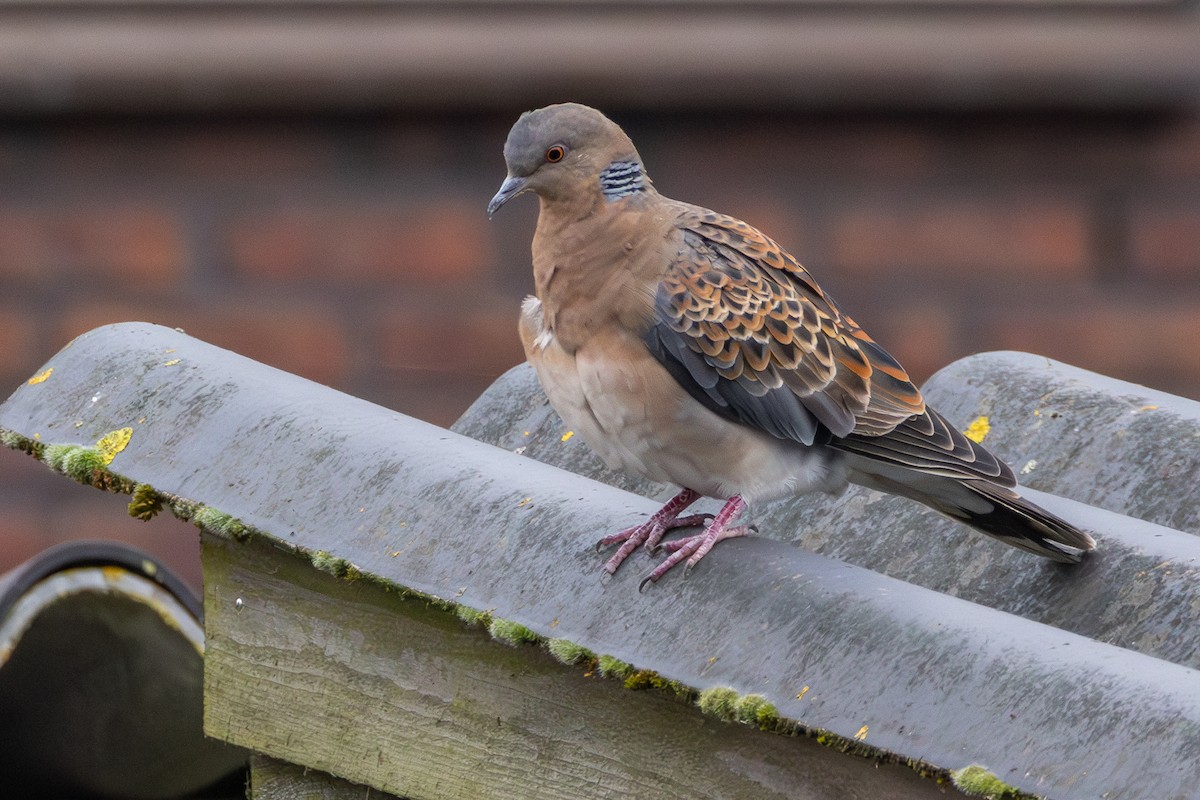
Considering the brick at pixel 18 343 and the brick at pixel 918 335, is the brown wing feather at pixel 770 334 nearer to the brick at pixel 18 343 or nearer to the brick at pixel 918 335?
the brick at pixel 918 335

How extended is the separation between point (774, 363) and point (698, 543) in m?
0.47

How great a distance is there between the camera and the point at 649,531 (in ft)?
7.31

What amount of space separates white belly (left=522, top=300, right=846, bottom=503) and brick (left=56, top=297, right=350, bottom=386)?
106 inches

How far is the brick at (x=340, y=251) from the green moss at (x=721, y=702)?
3411mm

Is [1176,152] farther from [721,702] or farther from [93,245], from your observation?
[721,702]

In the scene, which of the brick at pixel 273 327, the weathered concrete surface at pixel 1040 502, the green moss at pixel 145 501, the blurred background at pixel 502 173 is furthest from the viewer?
the brick at pixel 273 327

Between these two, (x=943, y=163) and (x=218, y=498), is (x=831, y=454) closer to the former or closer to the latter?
(x=218, y=498)

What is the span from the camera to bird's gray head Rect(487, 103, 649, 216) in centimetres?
263

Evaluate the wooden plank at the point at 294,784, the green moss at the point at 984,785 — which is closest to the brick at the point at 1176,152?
Result: the wooden plank at the point at 294,784

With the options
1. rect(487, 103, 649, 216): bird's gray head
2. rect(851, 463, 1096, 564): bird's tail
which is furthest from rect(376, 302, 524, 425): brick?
rect(851, 463, 1096, 564): bird's tail

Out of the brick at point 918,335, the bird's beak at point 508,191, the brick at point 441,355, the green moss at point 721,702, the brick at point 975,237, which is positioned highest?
the bird's beak at point 508,191

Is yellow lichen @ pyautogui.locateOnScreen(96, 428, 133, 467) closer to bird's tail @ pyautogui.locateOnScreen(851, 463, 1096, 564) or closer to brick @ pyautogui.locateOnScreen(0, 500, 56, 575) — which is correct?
bird's tail @ pyautogui.locateOnScreen(851, 463, 1096, 564)

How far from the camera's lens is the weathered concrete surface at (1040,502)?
2.23m

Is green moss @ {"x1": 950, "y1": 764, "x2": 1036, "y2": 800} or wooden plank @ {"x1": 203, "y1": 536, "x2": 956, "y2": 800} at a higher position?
green moss @ {"x1": 950, "y1": 764, "x2": 1036, "y2": 800}
